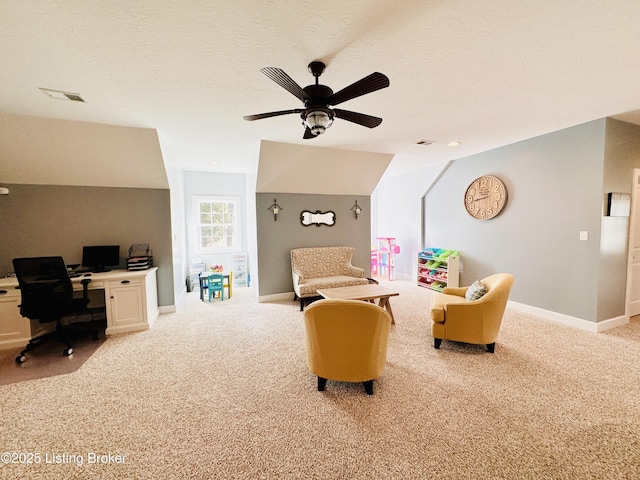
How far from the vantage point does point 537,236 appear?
3885 millimetres

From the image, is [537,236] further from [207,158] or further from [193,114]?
[207,158]

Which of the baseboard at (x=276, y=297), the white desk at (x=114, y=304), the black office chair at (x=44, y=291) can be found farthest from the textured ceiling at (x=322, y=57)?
the baseboard at (x=276, y=297)

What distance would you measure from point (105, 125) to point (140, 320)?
104 inches

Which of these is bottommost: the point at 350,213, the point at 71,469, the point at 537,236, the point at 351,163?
the point at 71,469

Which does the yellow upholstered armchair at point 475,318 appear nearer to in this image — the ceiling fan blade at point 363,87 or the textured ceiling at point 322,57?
the textured ceiling at point 322,57

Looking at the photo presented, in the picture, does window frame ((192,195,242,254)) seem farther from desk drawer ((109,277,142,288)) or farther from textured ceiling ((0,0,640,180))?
textured ceiling ((0,0,640,180))

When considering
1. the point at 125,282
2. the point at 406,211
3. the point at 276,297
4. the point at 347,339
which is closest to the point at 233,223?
the point at 276,297

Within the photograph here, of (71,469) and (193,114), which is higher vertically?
(193,114)

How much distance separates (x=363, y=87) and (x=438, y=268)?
4510 mm

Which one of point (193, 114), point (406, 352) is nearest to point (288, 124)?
point (193, 114)

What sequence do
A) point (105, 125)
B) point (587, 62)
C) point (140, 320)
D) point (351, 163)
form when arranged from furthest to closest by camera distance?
point (351, 163)
point (140, 320)
point (105, 125)
point (587, 62)

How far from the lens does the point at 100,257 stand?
3.75 m

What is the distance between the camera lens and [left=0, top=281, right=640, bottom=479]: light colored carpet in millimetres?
1532

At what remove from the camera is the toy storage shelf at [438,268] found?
5051 millimetres
